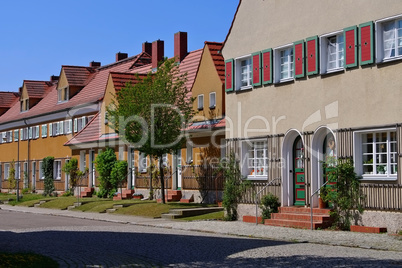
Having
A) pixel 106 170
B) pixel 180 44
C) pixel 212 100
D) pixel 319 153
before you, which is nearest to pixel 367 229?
pixel 319 153

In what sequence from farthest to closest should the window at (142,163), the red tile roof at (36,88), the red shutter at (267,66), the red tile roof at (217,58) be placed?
the red tile roof at (36,88) → the window at (142,163) → the red tile roof at (217,58) → the red shutter at (267,66)

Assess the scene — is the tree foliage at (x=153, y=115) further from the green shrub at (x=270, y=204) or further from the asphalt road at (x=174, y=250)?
the asphalt road at (x=174, y=250)

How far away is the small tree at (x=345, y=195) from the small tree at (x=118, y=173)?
19.5 meters

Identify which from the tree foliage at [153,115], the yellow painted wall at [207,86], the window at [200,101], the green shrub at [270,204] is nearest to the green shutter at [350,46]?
the green shrub at [270,204]

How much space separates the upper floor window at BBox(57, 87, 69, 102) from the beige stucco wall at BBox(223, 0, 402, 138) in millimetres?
27103

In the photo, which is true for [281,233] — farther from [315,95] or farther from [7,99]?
[7,99]

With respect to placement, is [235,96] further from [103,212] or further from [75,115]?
[75,115]

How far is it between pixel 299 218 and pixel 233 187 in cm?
421

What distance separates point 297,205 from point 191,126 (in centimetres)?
993

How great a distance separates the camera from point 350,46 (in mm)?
20484

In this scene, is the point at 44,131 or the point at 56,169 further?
the point at 44,131

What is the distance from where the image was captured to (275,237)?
19250 mm

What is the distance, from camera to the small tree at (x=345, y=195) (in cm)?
2017

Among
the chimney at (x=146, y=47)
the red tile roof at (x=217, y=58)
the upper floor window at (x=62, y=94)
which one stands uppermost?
the chimney at (x=146, y=47)
